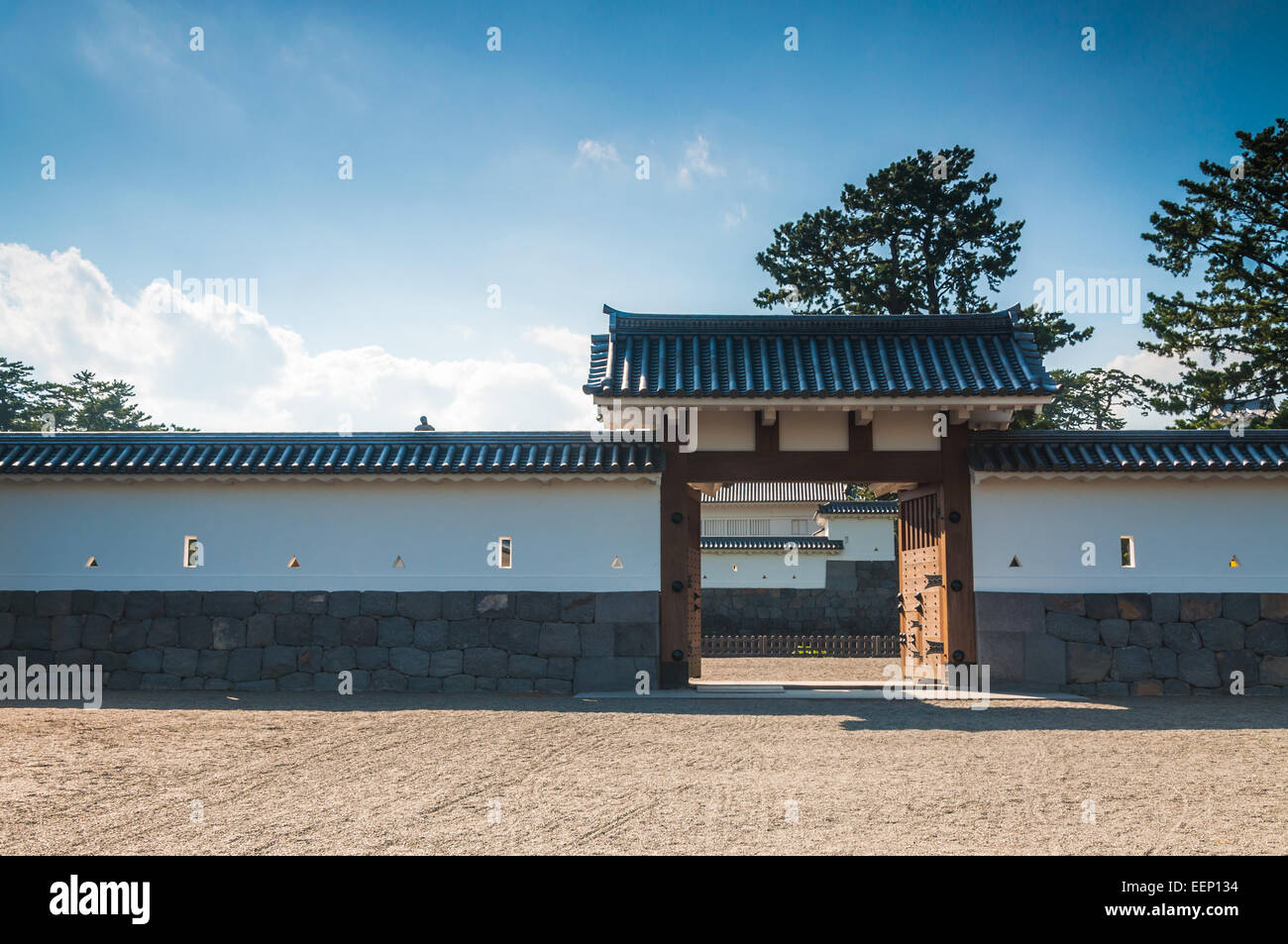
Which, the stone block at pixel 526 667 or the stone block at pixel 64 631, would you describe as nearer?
the stone block at pixel 526 667

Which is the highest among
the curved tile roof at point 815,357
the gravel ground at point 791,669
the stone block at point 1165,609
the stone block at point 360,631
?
the curved tile roof at point 815,357

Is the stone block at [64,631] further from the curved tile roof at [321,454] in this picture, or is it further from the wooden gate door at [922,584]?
the wooden gate door at [922,584]

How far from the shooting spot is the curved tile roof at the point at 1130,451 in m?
12.6

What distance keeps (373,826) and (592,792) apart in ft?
5.45

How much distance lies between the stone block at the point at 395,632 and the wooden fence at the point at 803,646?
12.3 metres

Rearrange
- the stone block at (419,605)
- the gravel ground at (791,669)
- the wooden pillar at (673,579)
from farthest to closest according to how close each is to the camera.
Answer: the gravel ground at (791,669), the stone block at (419,605), the wooden pillar at (673,579)

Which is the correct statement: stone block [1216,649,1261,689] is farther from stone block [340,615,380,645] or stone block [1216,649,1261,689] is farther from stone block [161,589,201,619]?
stone block [161,589,201,619]

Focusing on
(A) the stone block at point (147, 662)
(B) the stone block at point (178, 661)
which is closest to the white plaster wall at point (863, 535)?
(B) the stone block at point (178, 661)

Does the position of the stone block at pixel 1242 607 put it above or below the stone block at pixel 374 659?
above

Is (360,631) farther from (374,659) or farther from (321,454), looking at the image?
(321,454)

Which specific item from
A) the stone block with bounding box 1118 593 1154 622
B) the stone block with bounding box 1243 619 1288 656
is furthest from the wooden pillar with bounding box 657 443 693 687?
the stone block with bounding box 1243 619 1288 656

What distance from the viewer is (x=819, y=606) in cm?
2736

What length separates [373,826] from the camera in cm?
556
